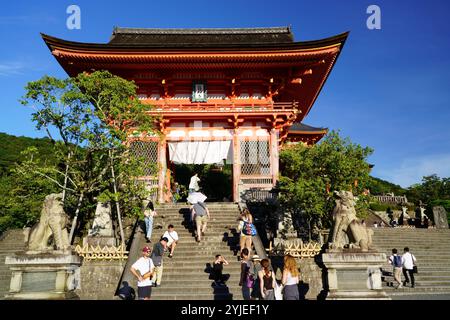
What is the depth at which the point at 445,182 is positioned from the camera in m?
51.3

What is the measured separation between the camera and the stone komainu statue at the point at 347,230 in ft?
28.4

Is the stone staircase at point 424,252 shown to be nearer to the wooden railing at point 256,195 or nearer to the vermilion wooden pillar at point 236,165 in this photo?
the wooden railing at point 256,195

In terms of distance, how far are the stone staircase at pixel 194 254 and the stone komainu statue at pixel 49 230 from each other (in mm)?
2398

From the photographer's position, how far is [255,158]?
18391 mm

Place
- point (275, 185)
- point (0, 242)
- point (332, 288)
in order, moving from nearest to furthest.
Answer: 1. point (332, 288)
2. point (0, 242)
3. point (275, 185)

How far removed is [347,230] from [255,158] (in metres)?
9.84

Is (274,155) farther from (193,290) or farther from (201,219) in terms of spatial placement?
(193,290)

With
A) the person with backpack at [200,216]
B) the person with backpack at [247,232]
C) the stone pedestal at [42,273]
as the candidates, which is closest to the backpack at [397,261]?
the person with backpack at [247,232]

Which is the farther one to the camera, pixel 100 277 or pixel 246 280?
pixel 100 277

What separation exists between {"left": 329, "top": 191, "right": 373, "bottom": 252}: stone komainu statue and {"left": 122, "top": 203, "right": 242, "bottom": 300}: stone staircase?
3.14m

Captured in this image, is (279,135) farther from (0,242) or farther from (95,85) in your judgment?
(0,242)

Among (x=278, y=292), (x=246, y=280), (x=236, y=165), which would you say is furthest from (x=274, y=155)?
(x=278, y=292)
